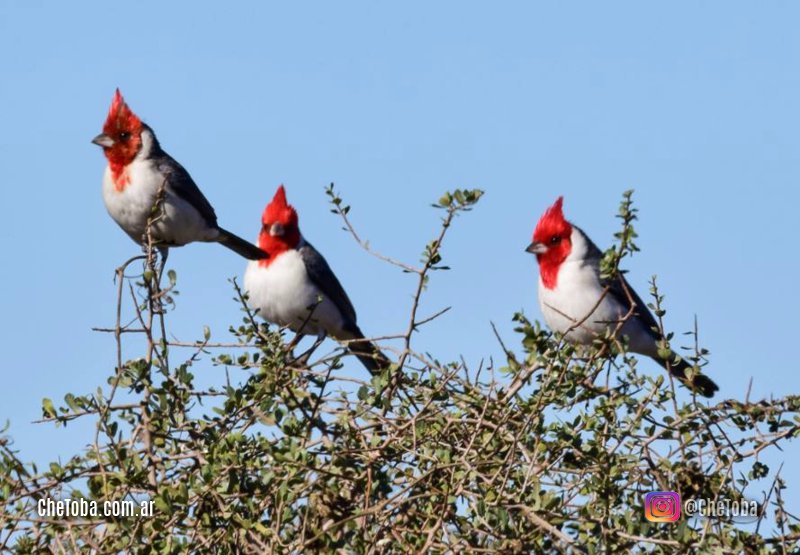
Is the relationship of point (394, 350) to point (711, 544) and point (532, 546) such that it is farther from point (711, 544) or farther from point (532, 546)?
point (711, 544)

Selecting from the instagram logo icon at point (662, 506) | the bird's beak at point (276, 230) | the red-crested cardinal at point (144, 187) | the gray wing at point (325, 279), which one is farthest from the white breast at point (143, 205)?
the instagram logo icon at point (662, 506)

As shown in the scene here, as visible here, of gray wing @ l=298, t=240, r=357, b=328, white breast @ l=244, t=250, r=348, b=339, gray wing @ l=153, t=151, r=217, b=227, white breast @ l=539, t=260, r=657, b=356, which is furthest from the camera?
gray wing @ l=298, t=240, r=357, b=328

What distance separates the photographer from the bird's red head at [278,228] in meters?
7.96

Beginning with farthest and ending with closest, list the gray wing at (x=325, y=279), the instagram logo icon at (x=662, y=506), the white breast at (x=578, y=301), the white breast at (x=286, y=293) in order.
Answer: the gray wing at (x=325, y=279)
the white breast at (x=286, y=293)
the white breast at (x=578, y=301)
the instagram logo icon at (x=662, y=506)

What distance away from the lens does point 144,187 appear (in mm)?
7062

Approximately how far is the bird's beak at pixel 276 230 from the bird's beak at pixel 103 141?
1.17 metres

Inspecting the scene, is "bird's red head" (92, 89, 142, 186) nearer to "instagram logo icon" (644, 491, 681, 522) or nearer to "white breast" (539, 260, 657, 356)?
"white breast" (539, 260, 657, 356)

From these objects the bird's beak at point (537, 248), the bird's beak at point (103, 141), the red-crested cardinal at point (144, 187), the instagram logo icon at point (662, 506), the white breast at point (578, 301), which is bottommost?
the instagram logo icon at point (662, 506)

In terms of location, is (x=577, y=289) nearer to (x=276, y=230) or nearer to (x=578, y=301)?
(x=578, y=301)

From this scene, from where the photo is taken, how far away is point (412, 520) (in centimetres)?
448

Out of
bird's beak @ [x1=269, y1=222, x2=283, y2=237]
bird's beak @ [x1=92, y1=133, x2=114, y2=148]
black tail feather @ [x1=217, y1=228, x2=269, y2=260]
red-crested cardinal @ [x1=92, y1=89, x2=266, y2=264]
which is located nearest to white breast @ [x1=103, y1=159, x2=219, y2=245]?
red-crested cardinal @ [x1=92, y1=89, x2=266, y2=264]

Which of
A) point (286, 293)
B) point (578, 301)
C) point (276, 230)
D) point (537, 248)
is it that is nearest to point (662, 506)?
point (578, 301)

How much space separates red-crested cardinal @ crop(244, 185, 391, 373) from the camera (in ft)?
25.0

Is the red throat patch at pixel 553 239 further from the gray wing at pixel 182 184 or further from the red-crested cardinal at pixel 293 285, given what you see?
the gray wing at pixel 182 184
